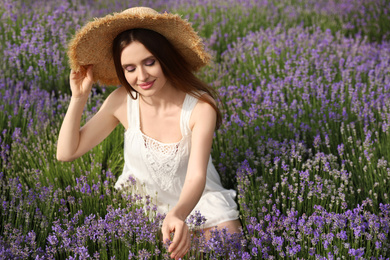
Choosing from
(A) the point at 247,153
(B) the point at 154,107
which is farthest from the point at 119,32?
(A) the point at 247,153

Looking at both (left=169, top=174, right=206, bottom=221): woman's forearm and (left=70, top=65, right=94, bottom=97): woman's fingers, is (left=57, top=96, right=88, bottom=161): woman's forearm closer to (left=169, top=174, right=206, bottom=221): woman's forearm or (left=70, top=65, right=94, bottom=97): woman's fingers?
(left=70, top=65, right=94, bottom=97): woman's fingers

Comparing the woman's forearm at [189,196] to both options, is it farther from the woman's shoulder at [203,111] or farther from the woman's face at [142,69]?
the woman's face at [142,69]

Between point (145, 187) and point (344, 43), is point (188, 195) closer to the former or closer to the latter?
point (145, 187)

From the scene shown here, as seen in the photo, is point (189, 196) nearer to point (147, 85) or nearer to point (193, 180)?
point (193, 180)

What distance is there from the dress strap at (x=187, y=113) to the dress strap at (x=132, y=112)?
0.27 meters

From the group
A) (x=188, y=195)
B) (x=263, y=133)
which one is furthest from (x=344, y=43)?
(x=188, y=195)

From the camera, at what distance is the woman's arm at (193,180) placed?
2.11m

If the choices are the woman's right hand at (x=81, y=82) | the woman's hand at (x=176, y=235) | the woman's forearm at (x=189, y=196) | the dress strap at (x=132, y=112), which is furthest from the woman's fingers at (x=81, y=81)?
the woman's hand at (x=176, y=235)

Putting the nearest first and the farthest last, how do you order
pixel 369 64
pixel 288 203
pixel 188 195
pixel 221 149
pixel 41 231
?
pixel 188 195 → pixel 41 231 → pixel 288 203 → pixel 221 149 → pixel 369 64

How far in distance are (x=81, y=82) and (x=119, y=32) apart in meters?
0.33

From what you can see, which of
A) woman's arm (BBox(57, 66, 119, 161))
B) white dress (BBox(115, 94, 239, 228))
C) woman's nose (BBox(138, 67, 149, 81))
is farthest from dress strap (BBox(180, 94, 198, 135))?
woman's arm (BBox(57, 66, 119, 161))

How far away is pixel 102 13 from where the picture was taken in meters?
6.67

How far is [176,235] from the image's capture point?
207 centimetres

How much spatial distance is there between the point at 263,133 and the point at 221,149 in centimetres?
31
